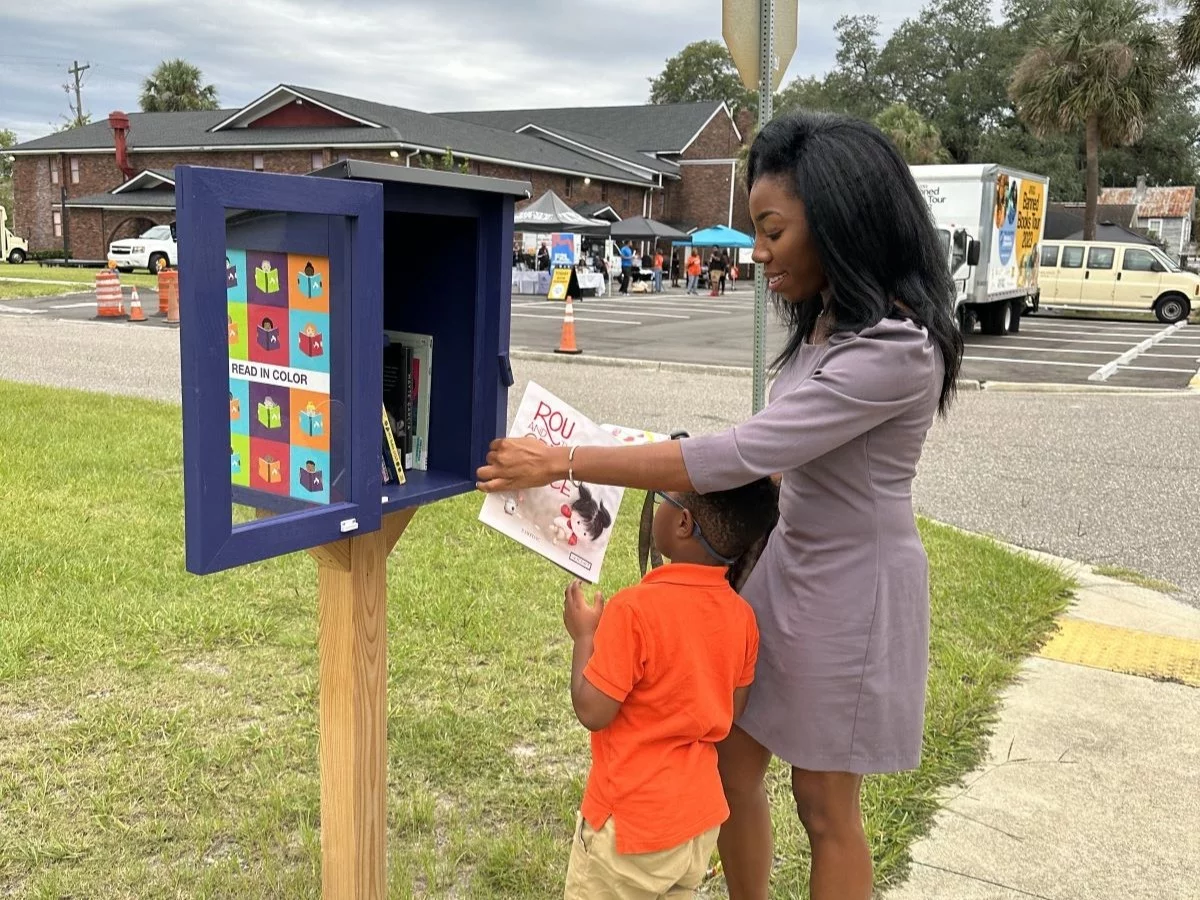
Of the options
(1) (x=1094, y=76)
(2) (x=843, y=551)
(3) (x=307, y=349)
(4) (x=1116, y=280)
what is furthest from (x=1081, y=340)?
(3) (x=307, y=349)

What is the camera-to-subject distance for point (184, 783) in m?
3.16

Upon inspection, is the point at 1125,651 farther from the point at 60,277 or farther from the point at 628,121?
the point at 628,121

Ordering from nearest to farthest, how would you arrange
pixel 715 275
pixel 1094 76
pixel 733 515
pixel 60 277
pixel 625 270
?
1. pixel 733 515
2. pixel 60 277
3. pixel 1094 76
4. pixel 715 275
5. pixel 625 270

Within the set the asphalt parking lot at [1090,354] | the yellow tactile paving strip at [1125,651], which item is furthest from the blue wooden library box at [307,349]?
the asphalt parking lot at [1090,354]

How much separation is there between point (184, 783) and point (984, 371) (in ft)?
42.4

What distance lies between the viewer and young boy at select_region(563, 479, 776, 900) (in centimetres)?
196

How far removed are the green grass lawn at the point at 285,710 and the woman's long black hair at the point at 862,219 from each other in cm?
164

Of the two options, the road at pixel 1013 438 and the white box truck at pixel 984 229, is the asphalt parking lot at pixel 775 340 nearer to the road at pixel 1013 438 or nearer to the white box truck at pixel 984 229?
the white box truck at pixel 984 229

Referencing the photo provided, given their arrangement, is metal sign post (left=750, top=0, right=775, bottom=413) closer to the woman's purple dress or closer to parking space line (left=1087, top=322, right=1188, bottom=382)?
the woman's purple dress

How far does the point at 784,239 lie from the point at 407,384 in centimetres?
90

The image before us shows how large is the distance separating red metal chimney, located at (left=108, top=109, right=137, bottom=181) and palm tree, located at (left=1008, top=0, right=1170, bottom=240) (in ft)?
103

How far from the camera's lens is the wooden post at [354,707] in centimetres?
220

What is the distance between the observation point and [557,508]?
2.16 m

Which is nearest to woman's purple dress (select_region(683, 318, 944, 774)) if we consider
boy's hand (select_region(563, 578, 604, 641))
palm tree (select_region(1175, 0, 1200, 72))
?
boy's hand (select_region(563, 578, 604, 641))
